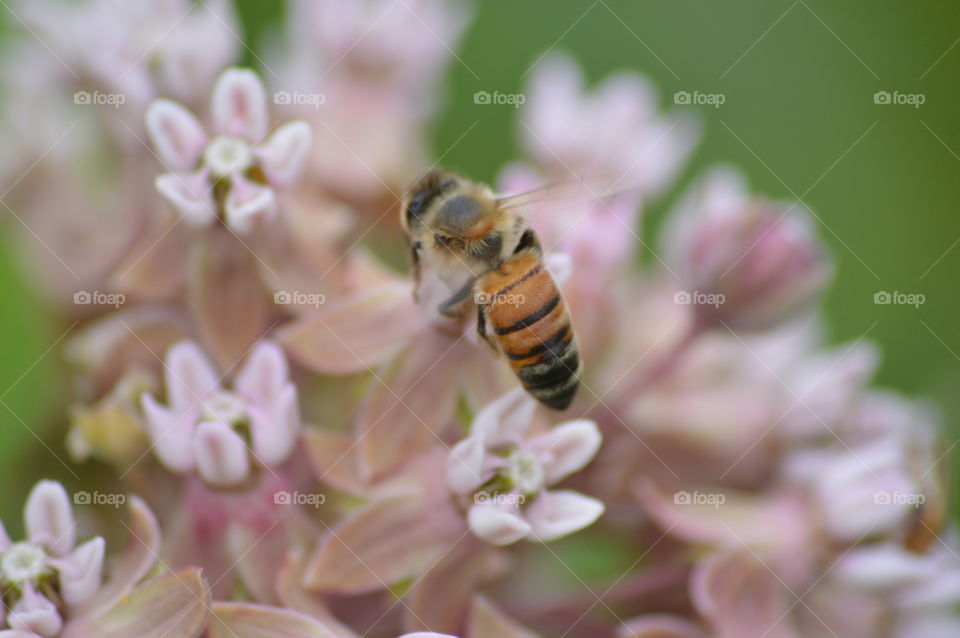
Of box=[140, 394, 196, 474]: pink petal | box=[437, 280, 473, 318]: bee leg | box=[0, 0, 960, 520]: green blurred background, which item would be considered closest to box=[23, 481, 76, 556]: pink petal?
box=[140, 394, 196, 474]: pink petal

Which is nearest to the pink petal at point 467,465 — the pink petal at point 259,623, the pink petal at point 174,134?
the pink petal at point 259,623

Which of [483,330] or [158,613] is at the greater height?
[483,330]

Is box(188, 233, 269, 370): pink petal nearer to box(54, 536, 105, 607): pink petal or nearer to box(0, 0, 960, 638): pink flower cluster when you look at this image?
box(0, 0, 960, 638): pink flower cluster

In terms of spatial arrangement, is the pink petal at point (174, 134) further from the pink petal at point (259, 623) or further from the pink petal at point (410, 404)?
the pink petal at point (259, 623)

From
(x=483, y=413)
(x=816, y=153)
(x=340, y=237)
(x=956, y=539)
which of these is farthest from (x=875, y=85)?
(x=483, y=413)

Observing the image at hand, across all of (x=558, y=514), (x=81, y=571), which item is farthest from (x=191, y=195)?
(x=558, y=514)

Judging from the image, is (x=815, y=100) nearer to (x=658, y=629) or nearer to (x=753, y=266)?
(x=753, y=266)

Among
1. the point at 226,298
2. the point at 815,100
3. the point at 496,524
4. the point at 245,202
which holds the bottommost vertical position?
the point at 496,524
